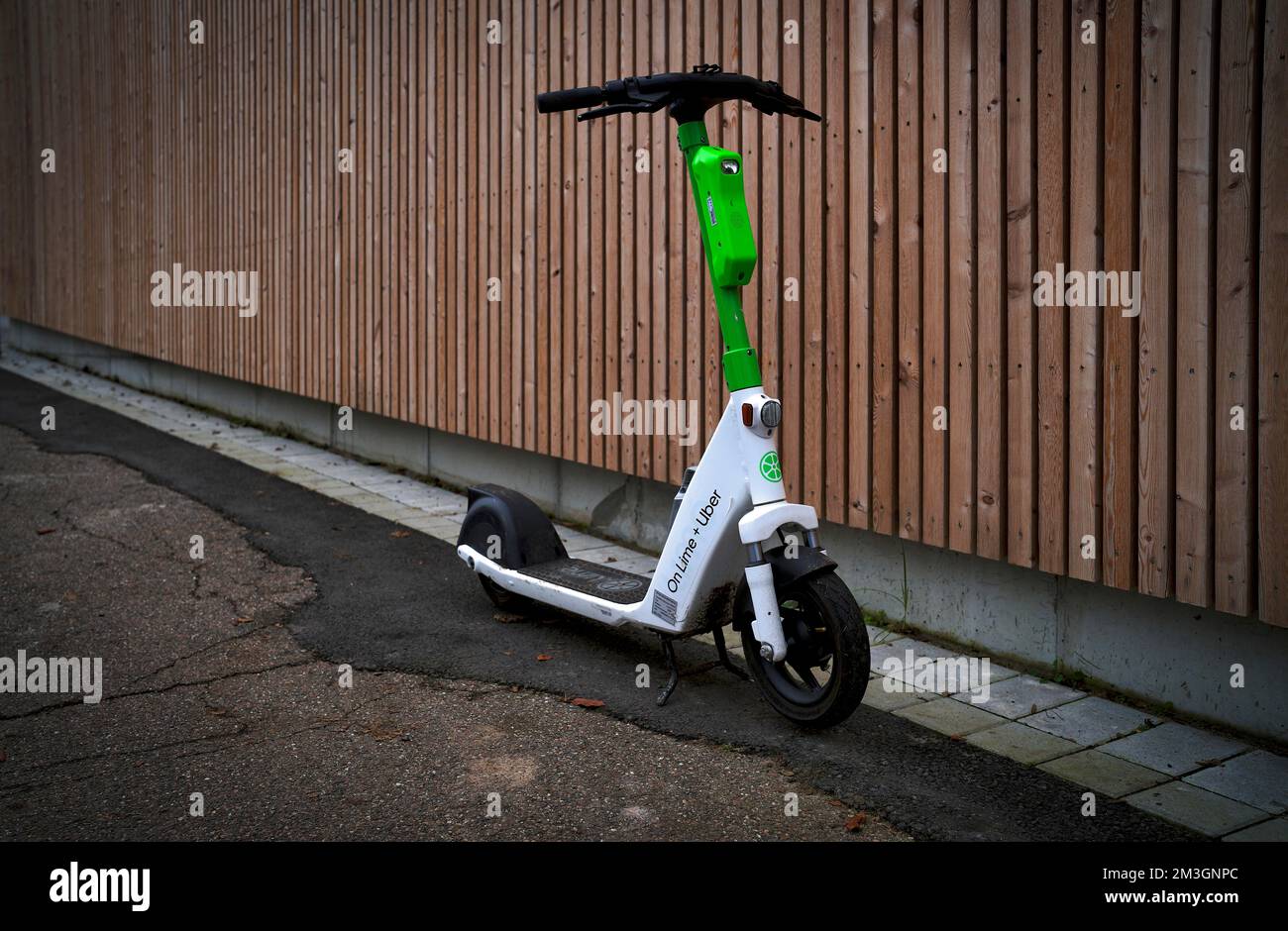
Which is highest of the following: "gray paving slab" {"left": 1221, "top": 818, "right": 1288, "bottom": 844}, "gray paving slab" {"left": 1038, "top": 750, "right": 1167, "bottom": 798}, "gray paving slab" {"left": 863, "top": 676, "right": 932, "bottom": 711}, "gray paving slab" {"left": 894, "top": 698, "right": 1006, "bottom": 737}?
"gray paving slab" {"left": 863, "top": 676, "right": 932, "bottom": 711}

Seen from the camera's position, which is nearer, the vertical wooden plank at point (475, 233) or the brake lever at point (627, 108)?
the brake lever at point (627, 108)

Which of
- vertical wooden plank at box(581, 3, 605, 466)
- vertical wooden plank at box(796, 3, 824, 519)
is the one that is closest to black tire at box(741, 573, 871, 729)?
vertical wooden plank at box(796, 3, 824, 519)

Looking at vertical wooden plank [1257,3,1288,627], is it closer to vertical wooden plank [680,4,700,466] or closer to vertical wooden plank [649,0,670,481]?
vertical wooden plank [680,4,700,466]

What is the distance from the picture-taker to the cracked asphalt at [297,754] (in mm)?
3475

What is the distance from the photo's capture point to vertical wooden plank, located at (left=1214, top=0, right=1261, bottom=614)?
3873 mm

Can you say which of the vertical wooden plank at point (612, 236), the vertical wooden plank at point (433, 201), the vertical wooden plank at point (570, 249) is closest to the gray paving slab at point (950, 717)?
the vertical wooden plank at point (612, 236)

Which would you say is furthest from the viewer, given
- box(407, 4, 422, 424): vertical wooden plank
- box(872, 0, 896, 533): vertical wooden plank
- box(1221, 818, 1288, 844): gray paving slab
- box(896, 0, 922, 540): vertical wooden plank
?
box(407, 4, 422, 424): vertical wooden plank

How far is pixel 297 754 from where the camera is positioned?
3971 millimetres

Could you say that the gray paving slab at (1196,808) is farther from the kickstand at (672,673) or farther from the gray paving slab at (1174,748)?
the kickstand at (672,673)

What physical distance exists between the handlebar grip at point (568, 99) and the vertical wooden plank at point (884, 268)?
1388 mm

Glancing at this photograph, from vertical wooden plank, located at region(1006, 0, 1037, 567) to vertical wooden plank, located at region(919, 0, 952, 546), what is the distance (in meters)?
0.25

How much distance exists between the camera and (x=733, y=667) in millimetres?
4531
